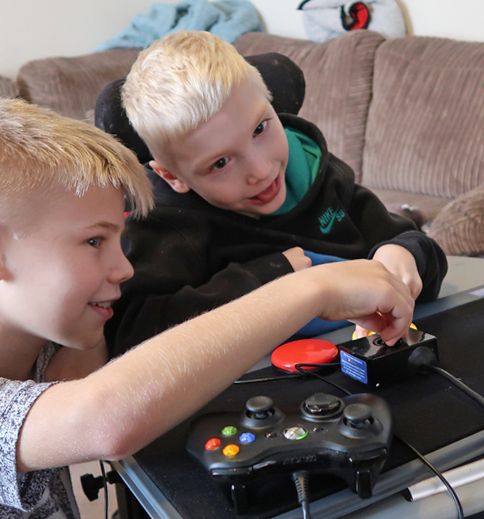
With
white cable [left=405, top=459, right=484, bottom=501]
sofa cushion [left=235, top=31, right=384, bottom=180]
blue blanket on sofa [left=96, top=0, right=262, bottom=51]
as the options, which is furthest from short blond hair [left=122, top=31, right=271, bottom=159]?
blue blanket on sofa [left=96, top=0, right=262, bottom=51]

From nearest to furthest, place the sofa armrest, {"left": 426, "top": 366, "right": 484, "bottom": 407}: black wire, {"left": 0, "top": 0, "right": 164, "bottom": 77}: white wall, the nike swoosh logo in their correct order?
{"left": 426, "top": 366, "right": 484, "bottom": 407}: black wire
the nike swoosh logo
the sofa armrest
{"left": 0, "top": 0, "right": 164, "bottom": 77}: white wall

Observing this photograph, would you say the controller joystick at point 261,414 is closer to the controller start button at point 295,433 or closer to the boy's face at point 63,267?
the controller start button at point 295,433

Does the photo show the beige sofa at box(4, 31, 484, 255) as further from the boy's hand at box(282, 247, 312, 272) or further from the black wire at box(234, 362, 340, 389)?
the black wire at box(234, 362, 340, 389)

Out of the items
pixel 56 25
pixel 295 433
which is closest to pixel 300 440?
pixel 295 433

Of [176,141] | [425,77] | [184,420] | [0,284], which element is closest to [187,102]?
[176,141]

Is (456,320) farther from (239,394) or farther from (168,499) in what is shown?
(168,499)

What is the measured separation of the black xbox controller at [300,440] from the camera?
1.90 ft

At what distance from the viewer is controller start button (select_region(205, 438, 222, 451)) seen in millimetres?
620

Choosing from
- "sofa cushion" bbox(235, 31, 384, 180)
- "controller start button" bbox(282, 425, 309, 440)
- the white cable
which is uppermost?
"controller start button" bbox(282, 425, 309, 440)

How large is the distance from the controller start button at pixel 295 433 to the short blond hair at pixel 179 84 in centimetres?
51

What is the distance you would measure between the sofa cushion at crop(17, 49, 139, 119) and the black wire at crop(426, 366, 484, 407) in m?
2.87

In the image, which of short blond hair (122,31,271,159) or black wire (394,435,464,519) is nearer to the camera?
black wire (394,435,464,519)

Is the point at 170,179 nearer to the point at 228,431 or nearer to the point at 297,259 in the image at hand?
the point at 297,259

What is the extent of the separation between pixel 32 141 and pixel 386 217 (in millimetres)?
608
